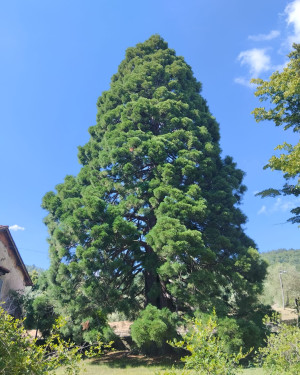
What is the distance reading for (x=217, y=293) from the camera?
38.7 ft

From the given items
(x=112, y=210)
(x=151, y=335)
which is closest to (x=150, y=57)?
(x=112, y=210)

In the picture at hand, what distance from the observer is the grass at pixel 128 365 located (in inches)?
412

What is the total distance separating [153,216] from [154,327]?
582 cm

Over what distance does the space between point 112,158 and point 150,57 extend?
1110 centimetres

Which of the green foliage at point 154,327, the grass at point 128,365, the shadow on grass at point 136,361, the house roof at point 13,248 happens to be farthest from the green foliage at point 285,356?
the house roof at point 13,248

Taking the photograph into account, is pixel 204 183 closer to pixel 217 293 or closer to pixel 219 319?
pixel 217 293

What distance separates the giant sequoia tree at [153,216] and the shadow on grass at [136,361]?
231cm

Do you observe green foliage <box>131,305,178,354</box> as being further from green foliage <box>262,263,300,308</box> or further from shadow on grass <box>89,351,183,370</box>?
green foliage <box>262,263,300,308</box>

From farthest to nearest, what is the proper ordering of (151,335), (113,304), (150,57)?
1. (150,57)
2. (113,304)
3. (151,335)

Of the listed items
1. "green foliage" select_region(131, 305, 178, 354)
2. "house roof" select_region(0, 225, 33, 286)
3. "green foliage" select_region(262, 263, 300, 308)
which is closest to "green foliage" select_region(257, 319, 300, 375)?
"green foliage" select_region(131, 305, 178, 354)

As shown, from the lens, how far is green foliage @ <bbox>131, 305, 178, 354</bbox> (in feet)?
32.6

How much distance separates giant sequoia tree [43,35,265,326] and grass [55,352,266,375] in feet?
7.57

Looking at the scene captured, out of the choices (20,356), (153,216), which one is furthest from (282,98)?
(20,356)

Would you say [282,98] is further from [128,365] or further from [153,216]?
[128,365]
